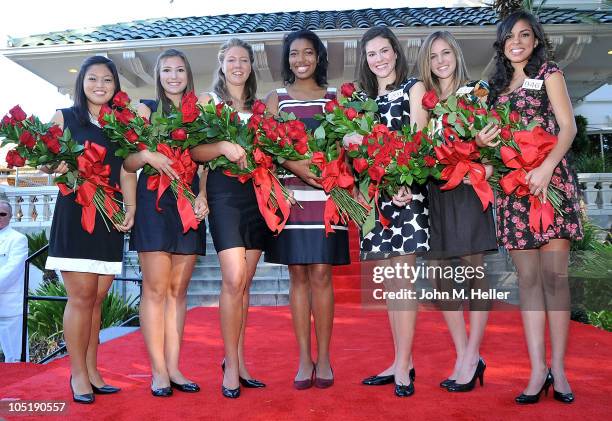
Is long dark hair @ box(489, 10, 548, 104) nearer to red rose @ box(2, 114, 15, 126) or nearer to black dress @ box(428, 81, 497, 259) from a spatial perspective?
black dress @ box(428, 81, 497, 259)

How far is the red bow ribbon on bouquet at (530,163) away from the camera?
2.60 meters

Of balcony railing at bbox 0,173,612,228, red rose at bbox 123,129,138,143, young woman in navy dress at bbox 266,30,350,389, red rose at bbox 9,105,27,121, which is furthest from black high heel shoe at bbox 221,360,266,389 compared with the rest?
balcony railing at bbox 0,173,612,228

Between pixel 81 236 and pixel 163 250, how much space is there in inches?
17.4

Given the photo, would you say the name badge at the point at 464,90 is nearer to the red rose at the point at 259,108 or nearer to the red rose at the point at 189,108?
the red rose at the point at 259,108

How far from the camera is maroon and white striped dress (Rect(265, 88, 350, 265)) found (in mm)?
3062

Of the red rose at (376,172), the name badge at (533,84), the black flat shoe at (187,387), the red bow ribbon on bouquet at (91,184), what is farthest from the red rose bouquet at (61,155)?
the name badge at (533,84)

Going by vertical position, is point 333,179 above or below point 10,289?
above

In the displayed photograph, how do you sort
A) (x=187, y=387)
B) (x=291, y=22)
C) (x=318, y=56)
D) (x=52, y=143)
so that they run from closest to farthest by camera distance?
(x=52, y=143)
(x=187, y=387)
(x=318, y=56)
(x=291, y=22)

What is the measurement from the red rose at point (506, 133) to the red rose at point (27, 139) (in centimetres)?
220

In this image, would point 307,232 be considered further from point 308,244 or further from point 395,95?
Result: point 395,95

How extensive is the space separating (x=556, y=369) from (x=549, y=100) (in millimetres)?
1270

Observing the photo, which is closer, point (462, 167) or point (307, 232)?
Answer: point (462, 167)

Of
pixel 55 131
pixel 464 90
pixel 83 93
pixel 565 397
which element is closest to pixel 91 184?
pixel 55 131

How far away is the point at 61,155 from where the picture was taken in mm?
2896
